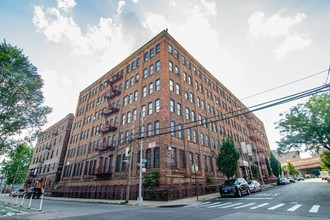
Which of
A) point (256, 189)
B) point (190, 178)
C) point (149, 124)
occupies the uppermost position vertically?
point (149, 124)

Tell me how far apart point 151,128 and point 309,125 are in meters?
20.0

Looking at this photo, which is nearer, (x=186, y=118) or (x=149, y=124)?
(x=149, y=124)

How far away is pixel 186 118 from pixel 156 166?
26.8ft

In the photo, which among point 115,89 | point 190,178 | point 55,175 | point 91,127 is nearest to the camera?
point 190,178

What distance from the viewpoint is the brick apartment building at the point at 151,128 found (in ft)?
66.6

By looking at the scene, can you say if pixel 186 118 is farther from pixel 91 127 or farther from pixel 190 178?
pixel 91 127

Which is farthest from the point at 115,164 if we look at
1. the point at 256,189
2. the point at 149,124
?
the point at 256,189

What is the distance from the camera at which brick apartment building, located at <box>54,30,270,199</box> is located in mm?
20312

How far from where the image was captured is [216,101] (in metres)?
35.7

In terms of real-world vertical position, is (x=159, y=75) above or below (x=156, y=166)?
above

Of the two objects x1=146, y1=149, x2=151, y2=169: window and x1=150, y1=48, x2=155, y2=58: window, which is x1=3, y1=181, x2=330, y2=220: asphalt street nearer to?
x1=146, y1=149, x2=151, y2=169: window

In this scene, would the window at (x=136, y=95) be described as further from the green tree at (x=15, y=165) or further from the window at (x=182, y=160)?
the green tree at (x=15, y=165)

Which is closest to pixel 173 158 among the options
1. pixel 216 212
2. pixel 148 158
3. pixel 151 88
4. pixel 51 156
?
pixel 148 158

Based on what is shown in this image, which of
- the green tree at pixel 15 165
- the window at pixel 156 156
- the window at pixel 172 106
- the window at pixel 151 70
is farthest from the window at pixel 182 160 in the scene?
the green tree at pixel 15 165
